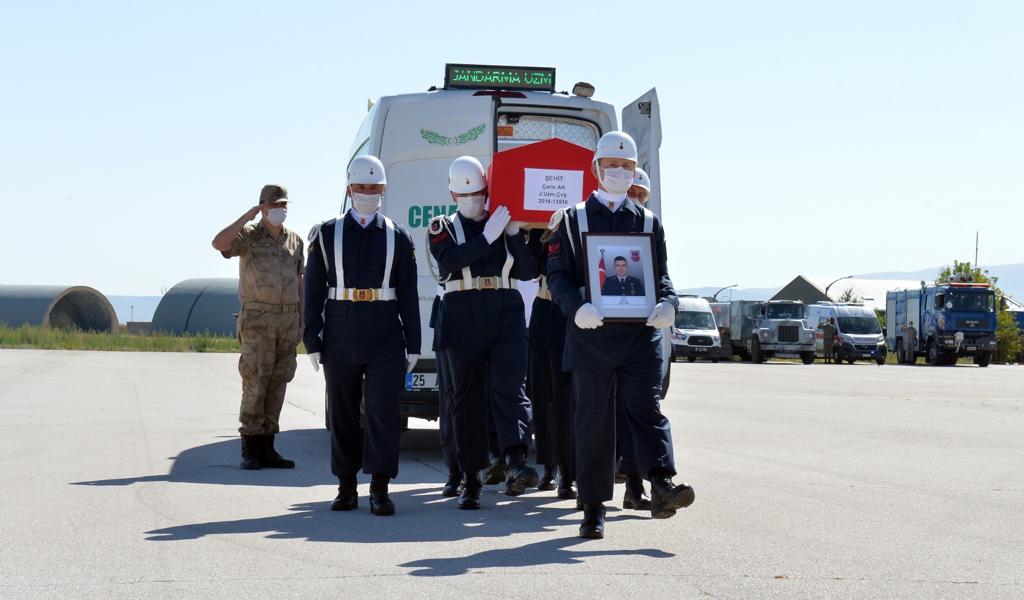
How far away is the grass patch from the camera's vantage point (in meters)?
48.3

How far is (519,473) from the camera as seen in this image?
26.5 ft

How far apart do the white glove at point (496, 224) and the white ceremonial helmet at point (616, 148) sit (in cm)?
96

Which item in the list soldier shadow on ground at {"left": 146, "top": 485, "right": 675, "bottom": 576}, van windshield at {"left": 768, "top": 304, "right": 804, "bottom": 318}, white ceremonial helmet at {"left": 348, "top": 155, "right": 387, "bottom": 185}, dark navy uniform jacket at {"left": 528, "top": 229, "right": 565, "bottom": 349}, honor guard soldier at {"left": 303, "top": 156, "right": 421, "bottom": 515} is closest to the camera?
soldier shadow on ground at {"left": 146, "top": 485, "right": 675, "bottom": 576}

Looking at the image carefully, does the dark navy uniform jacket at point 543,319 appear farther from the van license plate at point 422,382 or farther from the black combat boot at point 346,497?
the van license plate at point 422,382

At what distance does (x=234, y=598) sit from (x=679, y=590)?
5.78 ft

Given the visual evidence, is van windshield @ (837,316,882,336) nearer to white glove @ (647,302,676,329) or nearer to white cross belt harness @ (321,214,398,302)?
white cross belt harness @ (321,214,398,302)

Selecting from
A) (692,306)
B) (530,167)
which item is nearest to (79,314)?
(692,306)

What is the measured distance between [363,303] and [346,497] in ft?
3.67

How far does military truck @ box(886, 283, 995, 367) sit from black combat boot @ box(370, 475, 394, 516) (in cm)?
3864

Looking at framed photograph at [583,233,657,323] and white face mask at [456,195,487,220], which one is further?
white face mask at [456,195,487,220]

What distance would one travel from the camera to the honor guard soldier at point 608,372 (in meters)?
6.89

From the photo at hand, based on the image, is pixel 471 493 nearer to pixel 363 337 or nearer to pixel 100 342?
pixel 363 337

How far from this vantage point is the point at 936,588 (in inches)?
222

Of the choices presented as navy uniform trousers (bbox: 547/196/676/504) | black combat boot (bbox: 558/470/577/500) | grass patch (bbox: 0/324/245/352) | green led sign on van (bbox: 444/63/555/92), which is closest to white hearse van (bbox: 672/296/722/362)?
grass patch (bbox: 0/324/245/352)
